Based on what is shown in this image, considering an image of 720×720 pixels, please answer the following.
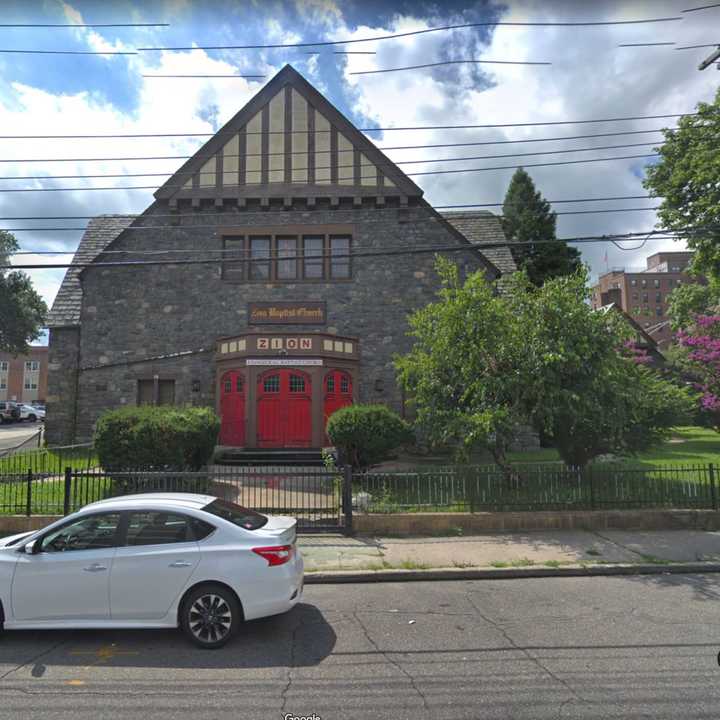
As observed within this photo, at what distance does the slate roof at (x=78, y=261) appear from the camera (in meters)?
19.8

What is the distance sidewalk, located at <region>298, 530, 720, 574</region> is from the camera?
8.14m

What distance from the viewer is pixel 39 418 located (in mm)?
53375

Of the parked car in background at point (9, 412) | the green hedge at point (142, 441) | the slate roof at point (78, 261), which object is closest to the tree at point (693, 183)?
the green hedge at point (142, 441)

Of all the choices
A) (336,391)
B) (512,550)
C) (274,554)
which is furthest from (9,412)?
(274,554)

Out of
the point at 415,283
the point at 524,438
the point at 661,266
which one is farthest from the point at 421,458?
the point at 661,266

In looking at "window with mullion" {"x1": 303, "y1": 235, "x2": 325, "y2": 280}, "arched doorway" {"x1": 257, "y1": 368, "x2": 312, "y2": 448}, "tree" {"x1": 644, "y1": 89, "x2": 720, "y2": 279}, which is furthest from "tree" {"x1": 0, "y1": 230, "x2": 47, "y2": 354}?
"tree" {"x1": 644, "y1": 89, "x2": 720, "y2": 279}

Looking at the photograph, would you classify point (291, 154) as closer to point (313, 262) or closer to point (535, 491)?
point (313, 262)

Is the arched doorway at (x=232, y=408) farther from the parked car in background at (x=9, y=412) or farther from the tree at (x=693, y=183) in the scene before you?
the parked car in background at (x=9, y=412)

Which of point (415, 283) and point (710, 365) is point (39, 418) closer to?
point (415, 283)

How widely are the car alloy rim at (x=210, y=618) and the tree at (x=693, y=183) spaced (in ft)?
67.0

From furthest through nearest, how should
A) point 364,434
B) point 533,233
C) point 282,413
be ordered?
point 533,233, point 282,413, point 364,434

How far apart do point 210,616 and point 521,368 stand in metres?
7.42

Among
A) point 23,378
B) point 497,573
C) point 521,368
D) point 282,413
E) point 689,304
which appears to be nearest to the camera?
point 497,573

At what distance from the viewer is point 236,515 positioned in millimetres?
6086
